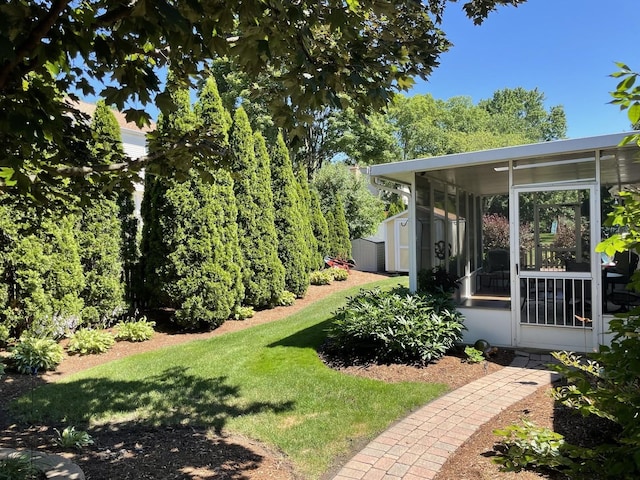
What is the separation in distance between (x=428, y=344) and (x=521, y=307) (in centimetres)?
186

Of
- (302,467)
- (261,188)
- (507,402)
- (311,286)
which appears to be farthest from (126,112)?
(311,286)

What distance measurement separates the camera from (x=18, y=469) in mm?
2885

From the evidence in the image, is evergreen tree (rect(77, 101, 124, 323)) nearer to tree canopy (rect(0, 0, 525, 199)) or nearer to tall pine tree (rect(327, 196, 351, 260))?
tree canopy (rect(0, 0, 525, 199))

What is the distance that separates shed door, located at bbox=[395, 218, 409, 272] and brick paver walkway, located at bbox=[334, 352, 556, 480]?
1308 cm

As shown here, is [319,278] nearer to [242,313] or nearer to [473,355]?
[242,313]

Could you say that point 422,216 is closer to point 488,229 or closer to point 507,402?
point 507,402

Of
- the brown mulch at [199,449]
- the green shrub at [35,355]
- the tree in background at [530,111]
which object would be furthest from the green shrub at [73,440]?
the tree in background at [530,111]

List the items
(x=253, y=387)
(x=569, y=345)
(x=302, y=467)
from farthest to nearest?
(x=569, y=345)
(x=253, y=387)
(x=302, y=467)

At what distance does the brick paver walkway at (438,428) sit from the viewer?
347 centimetres

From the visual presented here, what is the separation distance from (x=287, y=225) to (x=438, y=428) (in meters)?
9.04

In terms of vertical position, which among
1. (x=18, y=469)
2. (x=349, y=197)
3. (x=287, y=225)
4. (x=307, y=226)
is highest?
(x=349, y=197)

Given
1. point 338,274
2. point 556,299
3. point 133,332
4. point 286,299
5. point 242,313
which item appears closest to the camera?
point 556,299

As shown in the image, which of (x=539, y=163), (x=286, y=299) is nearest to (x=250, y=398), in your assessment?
(x=539, y=163)

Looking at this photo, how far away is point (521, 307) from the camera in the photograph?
6.84 metres
